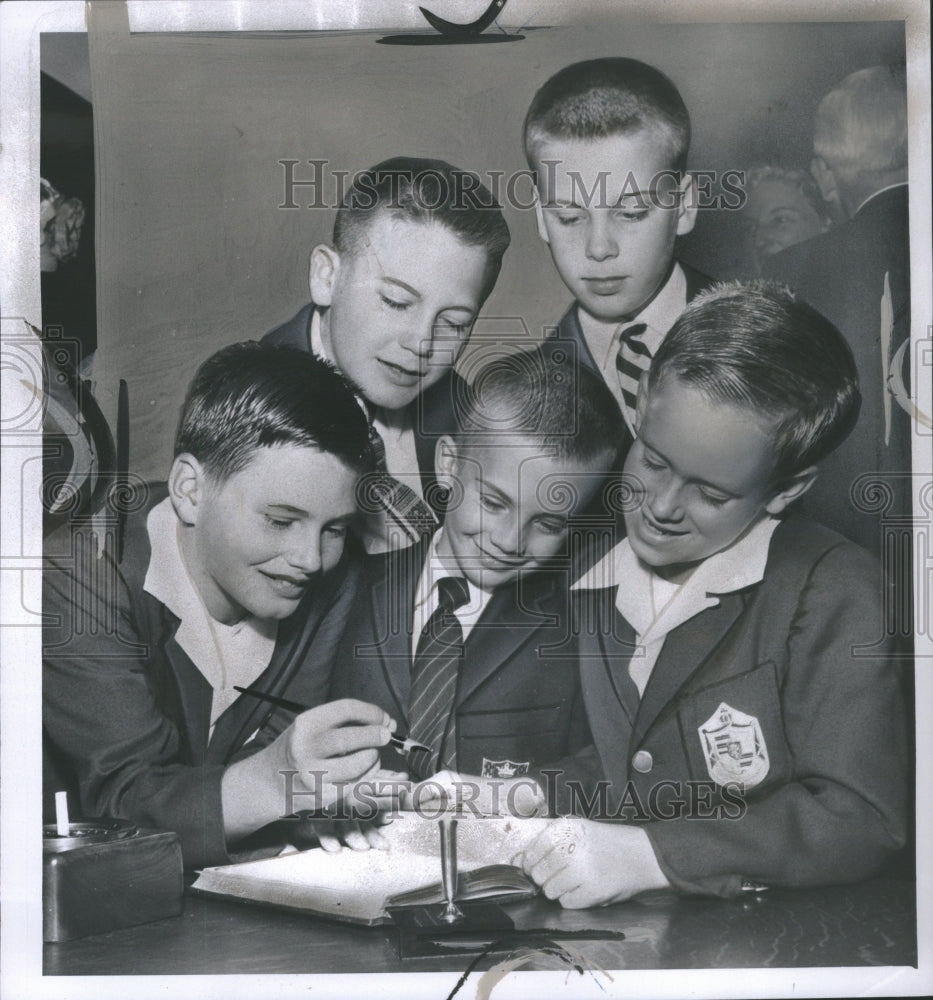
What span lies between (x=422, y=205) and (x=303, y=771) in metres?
1.01

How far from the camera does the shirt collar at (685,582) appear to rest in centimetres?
177

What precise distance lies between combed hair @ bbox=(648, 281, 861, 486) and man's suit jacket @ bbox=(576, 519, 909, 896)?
0.21 m

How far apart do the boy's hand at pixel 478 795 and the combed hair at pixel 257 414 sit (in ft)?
1.86

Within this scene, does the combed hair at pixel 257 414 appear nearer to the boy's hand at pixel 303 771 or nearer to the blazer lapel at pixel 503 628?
the blazer lapel at pixel 503 628

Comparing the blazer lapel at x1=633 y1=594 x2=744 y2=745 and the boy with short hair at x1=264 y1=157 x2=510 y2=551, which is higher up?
the boy with short hair at x1=264 y1=157 x2=510 y2=551

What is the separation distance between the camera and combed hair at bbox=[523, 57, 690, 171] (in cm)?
177

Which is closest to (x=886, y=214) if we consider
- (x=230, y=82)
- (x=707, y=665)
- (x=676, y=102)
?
(x=676, y=102)

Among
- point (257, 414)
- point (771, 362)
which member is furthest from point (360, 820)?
point (771, 362)

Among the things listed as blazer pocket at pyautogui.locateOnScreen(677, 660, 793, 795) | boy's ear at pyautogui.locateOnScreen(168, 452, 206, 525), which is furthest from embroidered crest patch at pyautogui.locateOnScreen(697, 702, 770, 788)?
boy's ear at pyautogui.locateOnScreen(168, 452, 206, 525)

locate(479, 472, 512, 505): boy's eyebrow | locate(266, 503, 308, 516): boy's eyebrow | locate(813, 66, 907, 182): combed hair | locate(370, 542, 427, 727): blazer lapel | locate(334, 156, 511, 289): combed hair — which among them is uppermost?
locate(813, 66, 907, 182): combed hair

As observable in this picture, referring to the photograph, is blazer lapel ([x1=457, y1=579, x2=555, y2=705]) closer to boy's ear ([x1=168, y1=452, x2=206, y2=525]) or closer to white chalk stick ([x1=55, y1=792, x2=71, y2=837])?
A: boy's ear ([x1=168, y1=452, x2=206, y2=525])

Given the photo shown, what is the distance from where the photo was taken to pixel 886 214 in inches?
70.8

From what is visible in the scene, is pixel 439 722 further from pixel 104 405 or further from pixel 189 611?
pixel 104 405

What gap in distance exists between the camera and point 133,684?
1.77 meters
